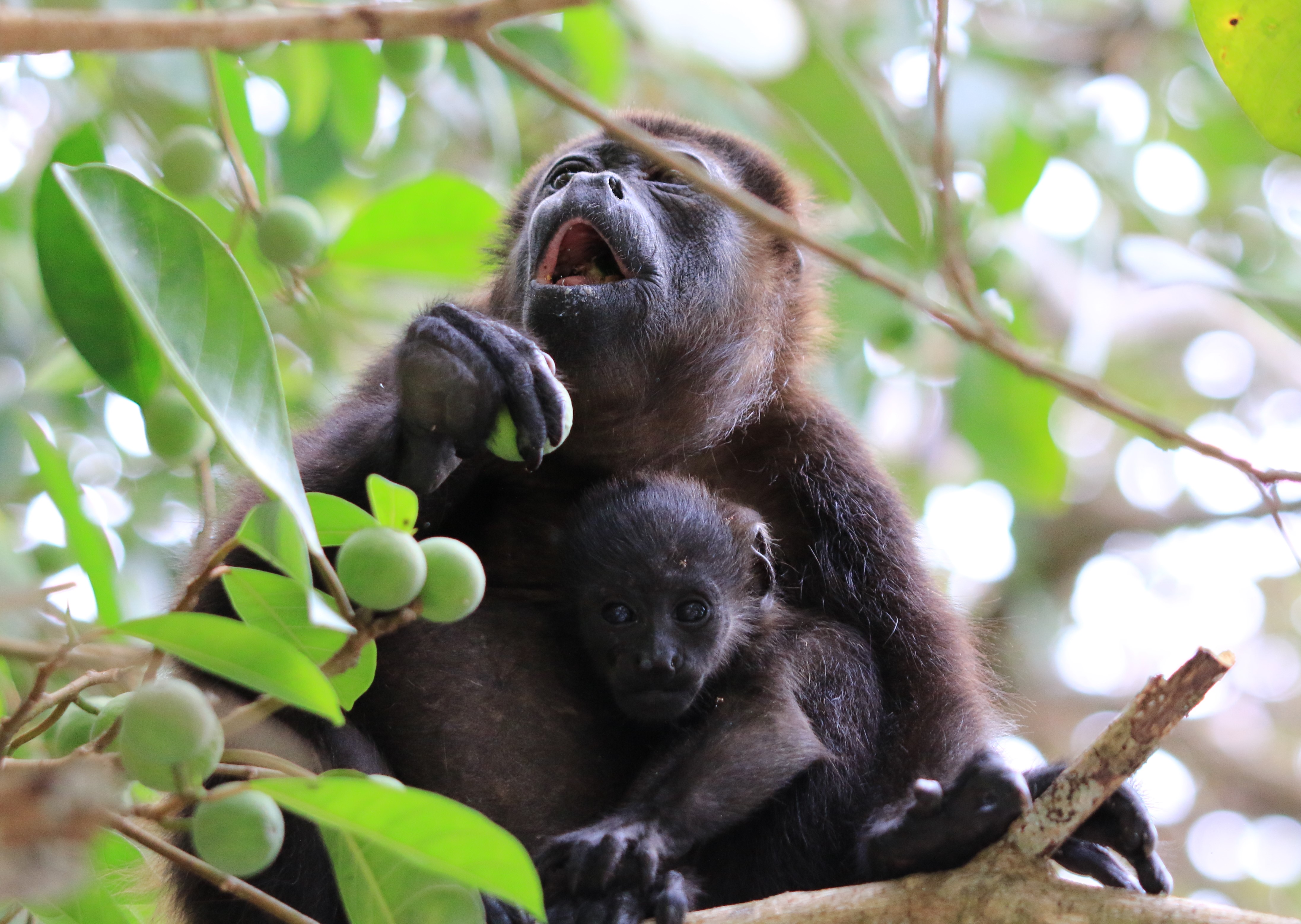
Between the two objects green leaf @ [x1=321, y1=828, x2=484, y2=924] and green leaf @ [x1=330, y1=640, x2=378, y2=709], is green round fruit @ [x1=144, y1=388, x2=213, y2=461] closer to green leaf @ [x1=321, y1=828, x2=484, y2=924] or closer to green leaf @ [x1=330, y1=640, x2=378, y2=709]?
green leaf @ [x1=330, y1=640, x2=378, y2=709]

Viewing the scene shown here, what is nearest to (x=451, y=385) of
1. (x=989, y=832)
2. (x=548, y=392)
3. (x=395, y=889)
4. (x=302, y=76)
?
(x=548, y=392)

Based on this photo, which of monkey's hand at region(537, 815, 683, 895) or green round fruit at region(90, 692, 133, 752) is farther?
monkey's hand at region(537, 815, 683, 895)

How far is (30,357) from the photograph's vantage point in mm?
3184

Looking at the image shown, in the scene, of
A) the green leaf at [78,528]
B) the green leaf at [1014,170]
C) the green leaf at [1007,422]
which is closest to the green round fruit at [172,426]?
the green leaf at [78,528]

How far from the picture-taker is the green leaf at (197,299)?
130 cm

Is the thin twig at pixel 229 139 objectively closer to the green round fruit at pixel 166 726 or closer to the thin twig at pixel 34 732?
the thin twig at pixel 34 732

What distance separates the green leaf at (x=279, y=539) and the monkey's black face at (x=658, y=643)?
1.09 metres

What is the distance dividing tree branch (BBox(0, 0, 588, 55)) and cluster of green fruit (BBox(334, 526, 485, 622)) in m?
0.51

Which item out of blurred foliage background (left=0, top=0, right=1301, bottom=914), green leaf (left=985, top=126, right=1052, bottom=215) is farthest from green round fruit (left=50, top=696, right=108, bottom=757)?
green leaf (left=985, top=126, right=1052, bottom=215)

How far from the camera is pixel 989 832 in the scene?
1.87 meters

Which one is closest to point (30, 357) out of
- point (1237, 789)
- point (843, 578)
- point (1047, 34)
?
point (843, 578)

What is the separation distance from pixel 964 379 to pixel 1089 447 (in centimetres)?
353

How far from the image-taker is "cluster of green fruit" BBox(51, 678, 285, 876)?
1.20 m

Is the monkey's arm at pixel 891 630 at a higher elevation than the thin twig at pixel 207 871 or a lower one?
lower
